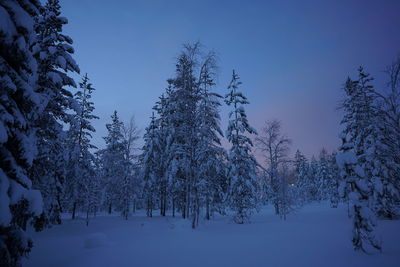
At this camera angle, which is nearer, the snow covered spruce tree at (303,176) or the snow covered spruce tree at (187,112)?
the snow covered spruce tree at (187,112)

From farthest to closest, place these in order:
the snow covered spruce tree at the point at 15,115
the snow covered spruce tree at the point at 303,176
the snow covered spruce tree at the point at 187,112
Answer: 1. the snow covered spruce tree at the point at 303,176
2. the snow covered spruce tree at the point at 187,112
3. the snow covered spruce tree at the point at 15,115

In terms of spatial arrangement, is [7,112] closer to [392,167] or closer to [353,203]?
[353,203]

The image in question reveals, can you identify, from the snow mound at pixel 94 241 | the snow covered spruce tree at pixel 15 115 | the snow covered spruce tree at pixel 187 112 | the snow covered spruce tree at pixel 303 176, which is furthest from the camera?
the snow covered spruce tree at pixel 303 176

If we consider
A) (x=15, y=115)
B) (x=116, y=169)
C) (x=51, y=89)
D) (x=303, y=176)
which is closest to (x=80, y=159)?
(x=116, y=169)

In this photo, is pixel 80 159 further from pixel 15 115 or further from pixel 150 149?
pixel 15 115

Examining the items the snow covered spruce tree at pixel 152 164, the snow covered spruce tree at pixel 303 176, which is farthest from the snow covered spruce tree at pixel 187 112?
the snow covered spruce tree at pixel 303 176

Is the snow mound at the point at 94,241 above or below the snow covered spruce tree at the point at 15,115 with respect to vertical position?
below

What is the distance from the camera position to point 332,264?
7441 millimetres

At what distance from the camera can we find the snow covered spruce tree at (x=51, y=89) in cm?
1137

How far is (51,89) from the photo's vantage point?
11758 mm

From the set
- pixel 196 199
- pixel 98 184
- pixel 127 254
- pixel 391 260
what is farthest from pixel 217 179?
pixel 98 184

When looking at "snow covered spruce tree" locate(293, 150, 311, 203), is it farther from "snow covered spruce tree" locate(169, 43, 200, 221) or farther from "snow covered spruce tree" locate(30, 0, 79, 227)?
"snow covered spruce tree" locate(30, 0, 79, 227)

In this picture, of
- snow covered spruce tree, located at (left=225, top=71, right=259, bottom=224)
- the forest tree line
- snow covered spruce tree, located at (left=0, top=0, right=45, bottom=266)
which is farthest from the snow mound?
snow covered spruce tree, located at (left=225, top=71, right=259, bottom=224)

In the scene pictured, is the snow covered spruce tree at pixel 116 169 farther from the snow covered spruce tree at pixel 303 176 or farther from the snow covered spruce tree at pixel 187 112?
the snow covered spruce tree at pixel 303 176
